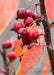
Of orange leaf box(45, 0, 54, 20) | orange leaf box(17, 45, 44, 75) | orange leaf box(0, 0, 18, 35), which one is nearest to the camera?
orange leaf box(17, 45, 44, 75)

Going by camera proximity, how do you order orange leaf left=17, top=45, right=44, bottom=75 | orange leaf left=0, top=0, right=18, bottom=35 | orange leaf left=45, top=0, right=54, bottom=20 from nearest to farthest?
orange leaf left=17, top=45, right=44, bottom=75 < orange leaf left=45, top=0, right=54, bottom=20 < orange leaf left=0, top=0, right=18, bottom=35

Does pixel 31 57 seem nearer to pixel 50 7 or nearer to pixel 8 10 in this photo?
pixel 50 7

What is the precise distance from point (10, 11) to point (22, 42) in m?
0.59

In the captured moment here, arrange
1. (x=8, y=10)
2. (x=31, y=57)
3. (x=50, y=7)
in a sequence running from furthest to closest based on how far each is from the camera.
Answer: (x=8, y=10), (x=50, y=7), (x=31, y=57)

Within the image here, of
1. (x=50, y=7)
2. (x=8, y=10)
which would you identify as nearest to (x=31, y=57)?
(x=50, y=7)

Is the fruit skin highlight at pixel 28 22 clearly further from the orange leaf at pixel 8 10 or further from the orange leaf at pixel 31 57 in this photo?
the orange leaf at pixel 8 10

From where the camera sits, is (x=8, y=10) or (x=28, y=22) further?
(x=8, y=10)

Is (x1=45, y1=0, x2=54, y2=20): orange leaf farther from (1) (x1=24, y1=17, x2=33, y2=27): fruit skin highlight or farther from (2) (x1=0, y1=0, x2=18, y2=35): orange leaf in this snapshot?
(2) (x1=0, y1=0, x2=18, y2=35): orange leaf

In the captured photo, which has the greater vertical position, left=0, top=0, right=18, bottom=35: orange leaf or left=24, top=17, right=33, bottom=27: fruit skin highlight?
left=24, top=17, right=33, bottom=27: fruit skin highlight

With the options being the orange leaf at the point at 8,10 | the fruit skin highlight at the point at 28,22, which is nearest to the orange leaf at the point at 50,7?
the fruit skin highlight at the point at 28,22

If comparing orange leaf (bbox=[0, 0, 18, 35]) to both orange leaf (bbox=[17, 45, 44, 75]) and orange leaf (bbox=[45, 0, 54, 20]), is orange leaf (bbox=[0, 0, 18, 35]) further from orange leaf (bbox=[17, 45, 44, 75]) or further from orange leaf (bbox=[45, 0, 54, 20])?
orange leaf (bbox=[17, 45, 44, 75])

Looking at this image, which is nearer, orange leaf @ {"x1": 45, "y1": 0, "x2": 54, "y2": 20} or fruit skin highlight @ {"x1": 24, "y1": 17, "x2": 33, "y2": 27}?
fruit skin highlight @ {"x1": 24, "y1": 17, "x2": 33, "y2": 27}

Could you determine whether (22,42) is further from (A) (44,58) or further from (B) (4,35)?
(B) (4,35)

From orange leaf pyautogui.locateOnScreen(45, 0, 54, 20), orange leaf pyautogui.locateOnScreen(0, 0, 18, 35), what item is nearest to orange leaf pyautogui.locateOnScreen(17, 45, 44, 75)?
orange leaf pyautogui.locateOnScreen(45, 0, 54, 20)
